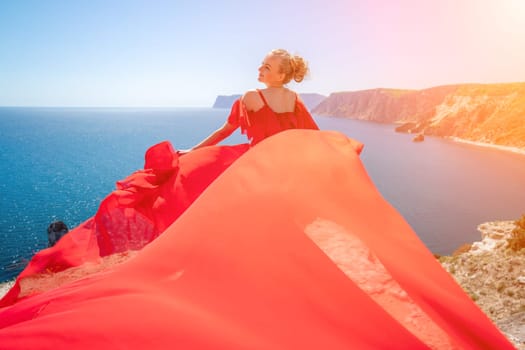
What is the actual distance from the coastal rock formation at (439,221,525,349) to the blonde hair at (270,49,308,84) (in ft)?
19.7

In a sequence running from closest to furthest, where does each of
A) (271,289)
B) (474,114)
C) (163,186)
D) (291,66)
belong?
1. (271,289)
2. (163,186)
3. (291,66)
4. (474,114)

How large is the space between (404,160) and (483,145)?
23.3 m

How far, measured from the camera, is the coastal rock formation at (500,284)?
702 cm

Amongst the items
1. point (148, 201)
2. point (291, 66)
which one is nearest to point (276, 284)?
point (148, 201)

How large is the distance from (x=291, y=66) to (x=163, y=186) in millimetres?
1755

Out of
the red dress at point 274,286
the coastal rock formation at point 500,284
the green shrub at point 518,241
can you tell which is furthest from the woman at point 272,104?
the green shrub at point 518,241

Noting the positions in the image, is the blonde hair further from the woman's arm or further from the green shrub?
the green shrub

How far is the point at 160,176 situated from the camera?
127 inches

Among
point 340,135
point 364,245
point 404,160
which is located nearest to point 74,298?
point 364,245

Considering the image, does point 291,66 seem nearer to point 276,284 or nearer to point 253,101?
point 253,101

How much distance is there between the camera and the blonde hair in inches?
130

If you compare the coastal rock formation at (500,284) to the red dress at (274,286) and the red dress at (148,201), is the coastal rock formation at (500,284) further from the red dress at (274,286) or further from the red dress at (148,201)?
the red dress at (148,201)

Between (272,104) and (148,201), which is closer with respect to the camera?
(148,201)

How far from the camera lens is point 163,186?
3.16 meters
